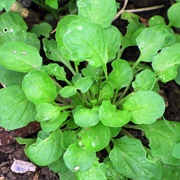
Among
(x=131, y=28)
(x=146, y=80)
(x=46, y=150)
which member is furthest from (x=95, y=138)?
(x=131, y=28)

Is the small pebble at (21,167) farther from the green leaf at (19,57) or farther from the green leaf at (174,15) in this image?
the green leaf at (174,15)

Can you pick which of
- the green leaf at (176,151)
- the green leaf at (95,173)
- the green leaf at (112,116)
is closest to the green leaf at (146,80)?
the green leaf at (112,116)

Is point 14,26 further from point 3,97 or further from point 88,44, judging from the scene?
point 88,44

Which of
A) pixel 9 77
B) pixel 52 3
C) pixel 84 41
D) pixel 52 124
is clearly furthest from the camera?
pixel 52 3

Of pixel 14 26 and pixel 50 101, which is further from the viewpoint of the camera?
pixel 14 26

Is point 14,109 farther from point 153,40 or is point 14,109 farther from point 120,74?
point 153,40

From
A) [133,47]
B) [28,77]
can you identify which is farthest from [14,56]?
[133,47]
